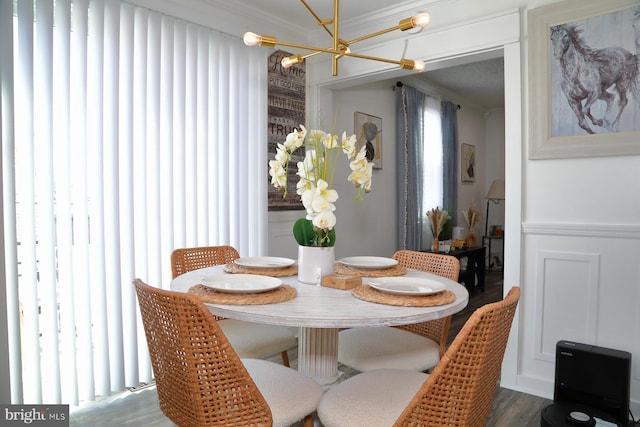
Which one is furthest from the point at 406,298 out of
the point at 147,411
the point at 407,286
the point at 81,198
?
the point at 81,198

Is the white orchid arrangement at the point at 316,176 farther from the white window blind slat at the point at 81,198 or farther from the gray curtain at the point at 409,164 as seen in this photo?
the gray curtain at the point at 409,164

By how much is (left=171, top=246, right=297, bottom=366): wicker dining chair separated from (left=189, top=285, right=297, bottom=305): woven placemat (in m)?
0.52

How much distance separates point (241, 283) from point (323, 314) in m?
0.43

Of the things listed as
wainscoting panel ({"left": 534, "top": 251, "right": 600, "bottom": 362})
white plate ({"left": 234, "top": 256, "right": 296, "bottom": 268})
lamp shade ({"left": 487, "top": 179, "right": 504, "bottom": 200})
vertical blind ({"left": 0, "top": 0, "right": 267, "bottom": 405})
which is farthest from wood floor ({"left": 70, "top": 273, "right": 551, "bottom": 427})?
lamp shade ({"left": 487, "top": 179, "right": 504, "bottom": 200})

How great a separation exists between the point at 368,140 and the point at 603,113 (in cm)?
224

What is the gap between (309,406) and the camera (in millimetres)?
1306

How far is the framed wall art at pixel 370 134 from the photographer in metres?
4.19

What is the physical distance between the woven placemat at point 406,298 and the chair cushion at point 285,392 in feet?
1.11

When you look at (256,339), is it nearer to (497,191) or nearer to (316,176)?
(316,176)

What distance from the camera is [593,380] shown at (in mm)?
2189

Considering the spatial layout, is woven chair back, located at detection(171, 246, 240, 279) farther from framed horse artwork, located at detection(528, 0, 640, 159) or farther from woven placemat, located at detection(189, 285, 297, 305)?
framed horse artwork, located at detection(528, 0, 640, 159)

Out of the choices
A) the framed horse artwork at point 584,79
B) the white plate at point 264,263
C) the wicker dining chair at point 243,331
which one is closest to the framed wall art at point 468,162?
the framed horse artwork at point 584,79

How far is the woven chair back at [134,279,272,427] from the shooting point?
1.09 metres

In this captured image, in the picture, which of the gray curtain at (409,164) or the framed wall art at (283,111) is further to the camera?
the gray curtain at (409,164)
